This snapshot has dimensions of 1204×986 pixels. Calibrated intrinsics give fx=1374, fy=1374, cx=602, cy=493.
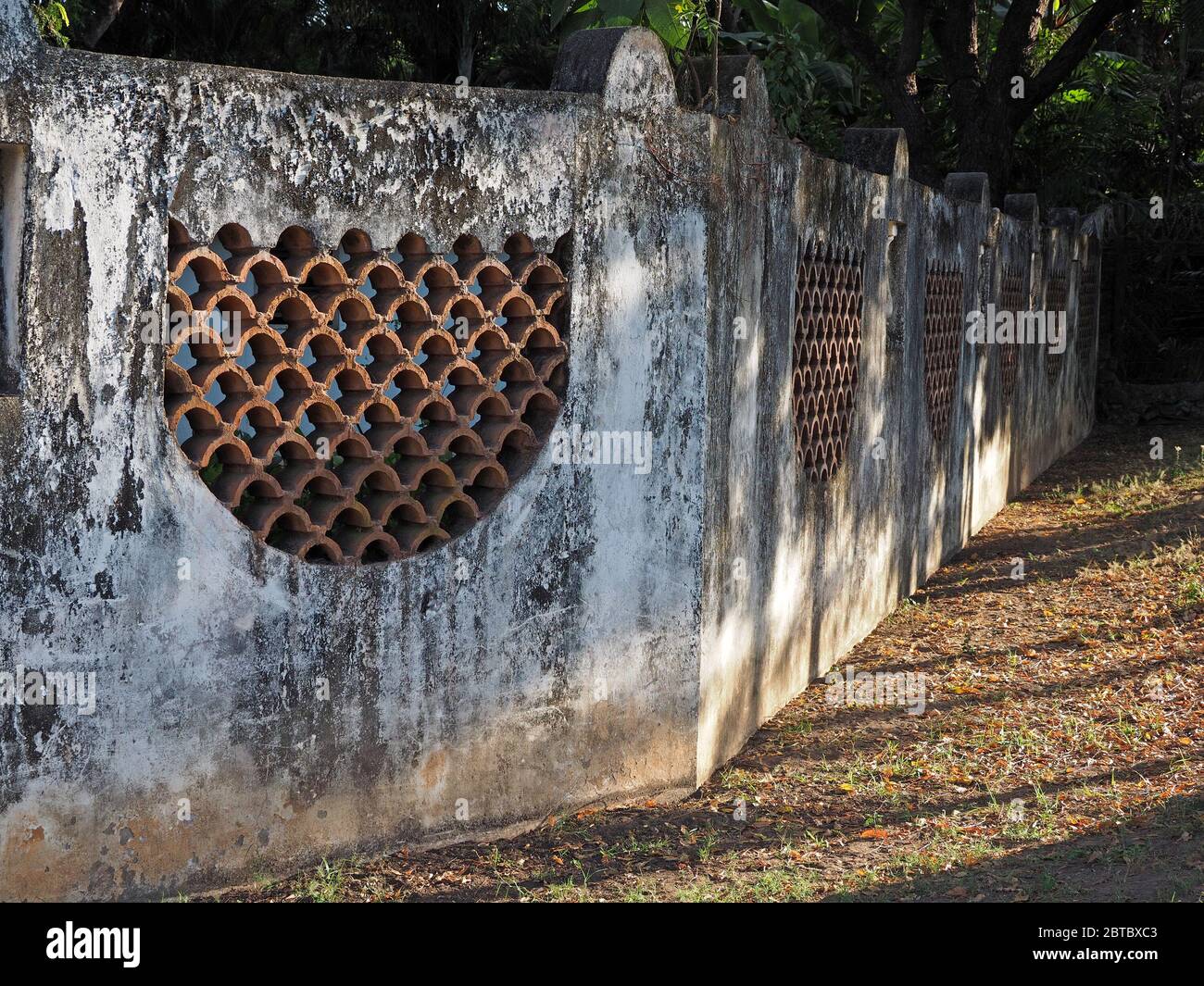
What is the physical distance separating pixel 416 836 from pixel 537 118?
261cm

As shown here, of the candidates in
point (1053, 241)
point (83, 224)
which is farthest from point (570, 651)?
point (1053, 241)

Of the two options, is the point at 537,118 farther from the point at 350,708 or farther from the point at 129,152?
the point at 350,708

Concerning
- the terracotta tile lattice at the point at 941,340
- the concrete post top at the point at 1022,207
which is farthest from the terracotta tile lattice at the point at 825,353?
the concrete post top at the point at 1022,207

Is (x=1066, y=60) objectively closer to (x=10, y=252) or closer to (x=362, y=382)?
(x=362, y=382)

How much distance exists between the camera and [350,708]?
4613mm

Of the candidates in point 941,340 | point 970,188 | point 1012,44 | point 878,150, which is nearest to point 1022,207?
point 970,188

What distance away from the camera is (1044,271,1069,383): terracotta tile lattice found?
15516 mm

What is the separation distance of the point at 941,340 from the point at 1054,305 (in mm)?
6251

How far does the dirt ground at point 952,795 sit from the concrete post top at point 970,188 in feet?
11.9

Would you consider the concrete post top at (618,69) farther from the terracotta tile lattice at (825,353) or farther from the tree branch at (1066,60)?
the tree branch at (1066,60)

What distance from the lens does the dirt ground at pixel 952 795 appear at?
471 centimetres

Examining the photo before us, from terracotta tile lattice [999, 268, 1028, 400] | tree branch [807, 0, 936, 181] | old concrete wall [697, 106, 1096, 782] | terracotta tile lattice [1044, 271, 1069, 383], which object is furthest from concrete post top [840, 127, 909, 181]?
tree branch [807, 0, 936, 181]

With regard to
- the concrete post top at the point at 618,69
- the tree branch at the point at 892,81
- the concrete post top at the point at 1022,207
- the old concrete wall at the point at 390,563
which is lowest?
the old concrete wall at the point at 390,563
